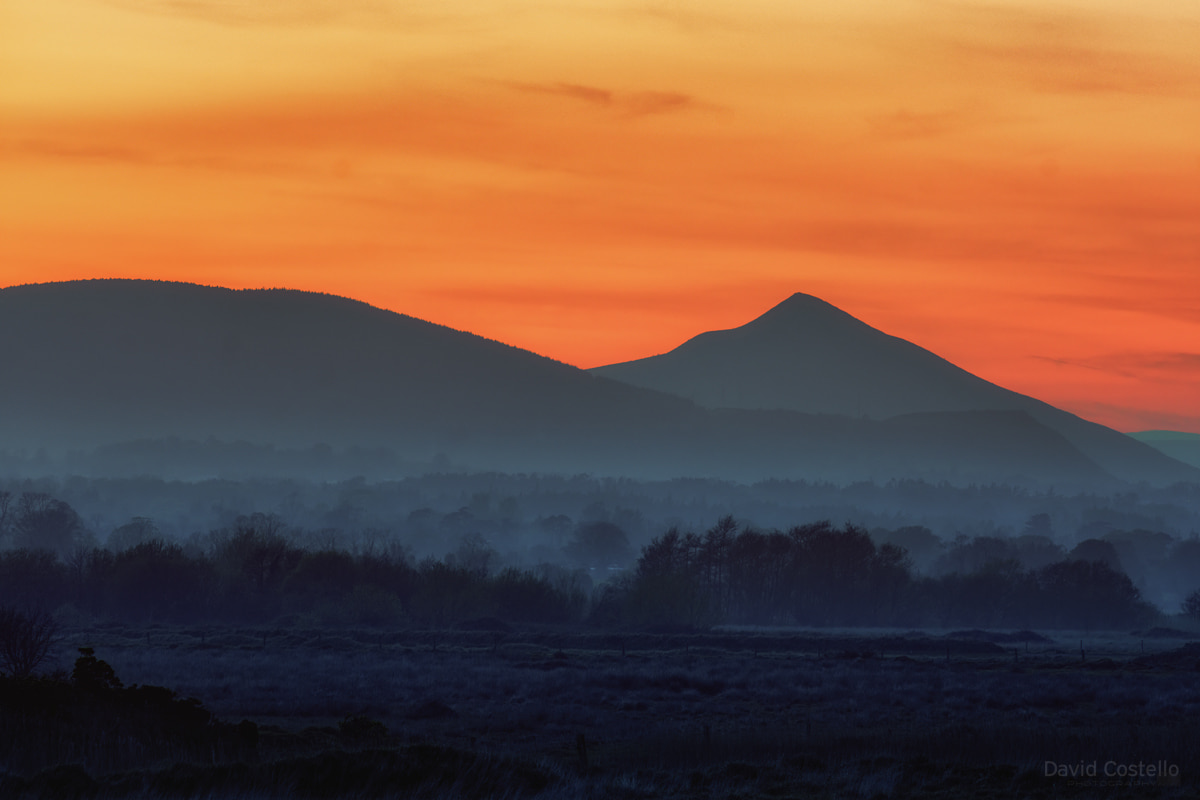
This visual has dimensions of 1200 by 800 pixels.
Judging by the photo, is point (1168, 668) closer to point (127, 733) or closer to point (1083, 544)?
point (127, 733)

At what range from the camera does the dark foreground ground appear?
1912 cm

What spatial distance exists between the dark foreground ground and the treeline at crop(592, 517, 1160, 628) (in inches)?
996

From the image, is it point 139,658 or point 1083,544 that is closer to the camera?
point 139,658

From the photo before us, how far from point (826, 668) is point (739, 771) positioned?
2909 cm

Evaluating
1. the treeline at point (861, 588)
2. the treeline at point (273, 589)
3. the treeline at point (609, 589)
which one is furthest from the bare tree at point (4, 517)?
the treeline at point (861, 588)

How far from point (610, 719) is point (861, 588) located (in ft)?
212

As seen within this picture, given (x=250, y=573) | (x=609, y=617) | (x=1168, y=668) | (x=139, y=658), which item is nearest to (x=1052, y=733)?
(x=1168, y=668)

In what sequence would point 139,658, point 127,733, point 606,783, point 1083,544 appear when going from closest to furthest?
point 606,783 → point 127,733 → point 139,658 → point 1083,544

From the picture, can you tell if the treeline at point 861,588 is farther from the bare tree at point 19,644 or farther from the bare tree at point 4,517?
the bare tree at point 4,517

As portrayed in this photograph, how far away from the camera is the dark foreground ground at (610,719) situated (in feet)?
62.7

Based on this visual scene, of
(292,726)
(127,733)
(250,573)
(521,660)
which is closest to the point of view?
(127,733)

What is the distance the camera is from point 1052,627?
9481 centimetres

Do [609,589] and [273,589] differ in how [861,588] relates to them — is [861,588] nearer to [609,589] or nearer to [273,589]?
[609,589]

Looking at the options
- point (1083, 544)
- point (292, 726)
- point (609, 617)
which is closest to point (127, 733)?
point (292, 726)
